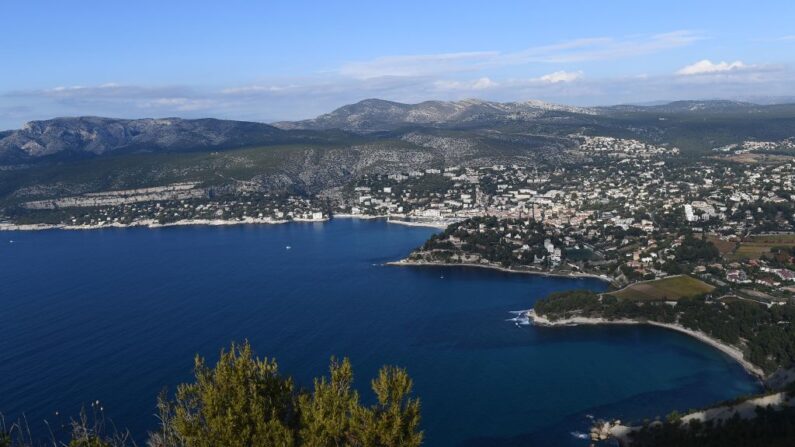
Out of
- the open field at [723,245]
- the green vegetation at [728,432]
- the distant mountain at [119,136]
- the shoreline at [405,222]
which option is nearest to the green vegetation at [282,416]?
the green vegetation at [728,432]

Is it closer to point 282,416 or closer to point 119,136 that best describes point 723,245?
point 282,416

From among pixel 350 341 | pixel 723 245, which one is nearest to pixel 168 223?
pixel 350 341

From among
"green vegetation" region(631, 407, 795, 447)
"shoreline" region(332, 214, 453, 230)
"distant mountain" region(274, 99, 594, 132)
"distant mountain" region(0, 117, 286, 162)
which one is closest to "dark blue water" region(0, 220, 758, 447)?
"green vegetation" region(631, 407, 795, 447)

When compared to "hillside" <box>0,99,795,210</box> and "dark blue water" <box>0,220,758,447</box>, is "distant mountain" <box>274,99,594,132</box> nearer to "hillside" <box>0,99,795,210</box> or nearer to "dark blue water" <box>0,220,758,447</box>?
"hillside" <box>0,99,795,210</box>

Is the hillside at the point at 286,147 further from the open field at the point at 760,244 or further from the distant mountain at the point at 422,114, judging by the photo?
the open field at the point at 760,244

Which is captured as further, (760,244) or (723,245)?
(723,245)
